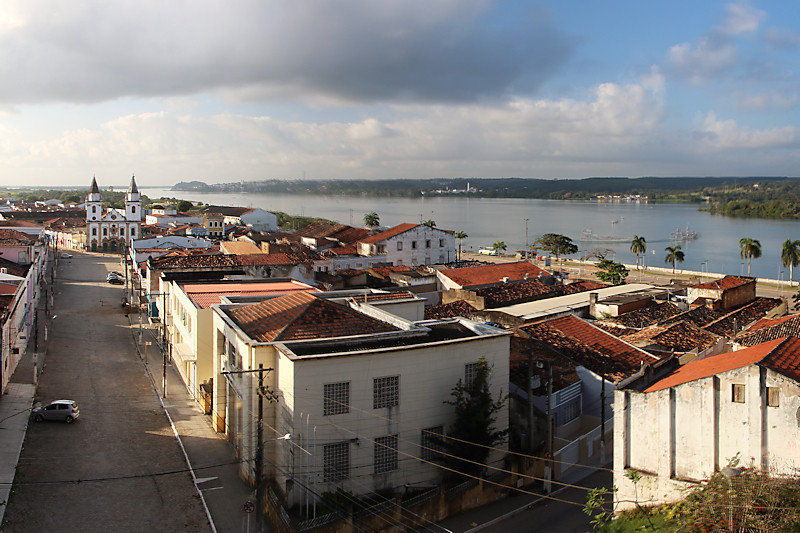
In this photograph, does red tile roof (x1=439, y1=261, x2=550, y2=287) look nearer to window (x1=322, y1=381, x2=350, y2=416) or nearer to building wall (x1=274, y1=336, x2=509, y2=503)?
building wall (x1=274, y1=336, x2=509, y2=503)

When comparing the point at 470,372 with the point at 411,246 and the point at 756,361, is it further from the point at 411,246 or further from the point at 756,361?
the point at 411,246

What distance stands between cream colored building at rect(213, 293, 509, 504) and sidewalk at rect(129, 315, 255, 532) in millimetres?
504

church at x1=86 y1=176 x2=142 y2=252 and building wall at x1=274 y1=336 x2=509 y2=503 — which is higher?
church at x1=86 y1=176 x2=142 y2=252

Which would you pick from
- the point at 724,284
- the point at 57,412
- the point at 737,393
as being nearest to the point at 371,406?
the point at 737,393

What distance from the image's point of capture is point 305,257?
39.2 m

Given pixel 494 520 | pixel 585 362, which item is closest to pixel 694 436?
pixel 494 520

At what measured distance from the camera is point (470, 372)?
1413cm

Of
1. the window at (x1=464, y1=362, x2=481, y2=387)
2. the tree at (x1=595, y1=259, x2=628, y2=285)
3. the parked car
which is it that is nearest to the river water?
the tree at (x1=595, y1=259, x2=628, y2=285)

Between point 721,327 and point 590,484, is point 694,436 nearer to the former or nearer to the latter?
point 590,484

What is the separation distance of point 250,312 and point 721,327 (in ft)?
57.9

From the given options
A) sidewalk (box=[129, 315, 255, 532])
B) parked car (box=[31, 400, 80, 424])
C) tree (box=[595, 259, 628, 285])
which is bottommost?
sidewalk (box=[129, 315, 255, 532])

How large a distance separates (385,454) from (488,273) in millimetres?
23310

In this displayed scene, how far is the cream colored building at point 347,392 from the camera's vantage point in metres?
12.3

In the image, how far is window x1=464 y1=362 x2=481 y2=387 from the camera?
14.1 meters
